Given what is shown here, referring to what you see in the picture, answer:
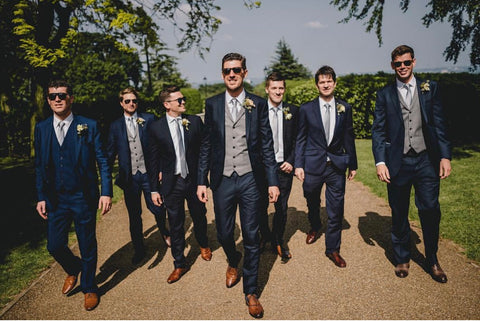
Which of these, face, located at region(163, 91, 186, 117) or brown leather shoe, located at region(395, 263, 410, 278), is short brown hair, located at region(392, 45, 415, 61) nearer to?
brown leather shoe, located at region(395, 263, 410, 278)

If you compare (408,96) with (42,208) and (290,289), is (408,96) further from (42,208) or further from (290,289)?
(42,208)

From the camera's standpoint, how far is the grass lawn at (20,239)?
4189 millimetres

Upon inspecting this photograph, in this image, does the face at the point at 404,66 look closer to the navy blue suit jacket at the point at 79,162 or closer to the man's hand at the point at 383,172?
the man's hand at the point at 383,172

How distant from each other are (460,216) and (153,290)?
5525 millimetres

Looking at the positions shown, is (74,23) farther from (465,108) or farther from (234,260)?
(465,108)

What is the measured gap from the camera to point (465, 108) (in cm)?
1209

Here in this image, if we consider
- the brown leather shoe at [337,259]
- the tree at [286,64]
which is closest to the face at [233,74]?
the brown leather shoe at [337,259]

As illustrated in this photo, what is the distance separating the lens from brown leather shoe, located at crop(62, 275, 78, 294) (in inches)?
150

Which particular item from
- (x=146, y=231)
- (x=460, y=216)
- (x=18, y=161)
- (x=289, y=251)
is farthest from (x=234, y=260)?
(x=18, y=161)

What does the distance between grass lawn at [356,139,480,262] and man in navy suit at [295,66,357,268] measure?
6.46 feet

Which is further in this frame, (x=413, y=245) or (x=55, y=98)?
(x=413, y=245)

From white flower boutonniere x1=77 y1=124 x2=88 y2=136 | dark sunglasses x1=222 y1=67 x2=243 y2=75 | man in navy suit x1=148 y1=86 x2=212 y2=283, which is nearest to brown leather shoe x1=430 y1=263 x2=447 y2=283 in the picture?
man in navy suit x1=148 y1=86 x2=212 y2=283

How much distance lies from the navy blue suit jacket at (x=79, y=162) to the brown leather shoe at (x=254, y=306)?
2.17 metres

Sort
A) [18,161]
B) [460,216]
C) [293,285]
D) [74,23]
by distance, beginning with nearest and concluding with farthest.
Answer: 1. [293,285]
2. [460,216]
3. [74,23]
4. [18,161]
